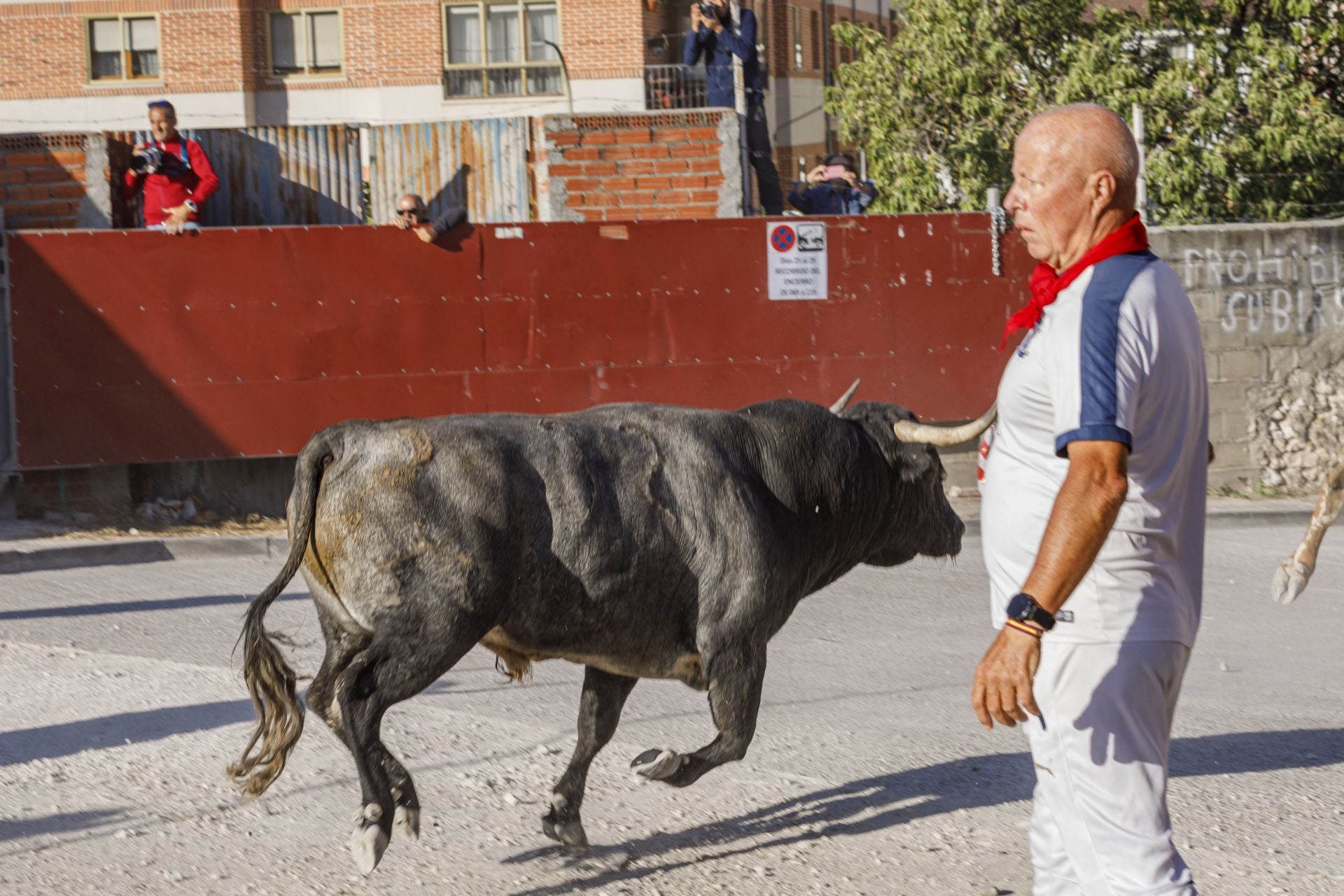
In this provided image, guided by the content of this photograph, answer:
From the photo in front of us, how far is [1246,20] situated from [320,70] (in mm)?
22659

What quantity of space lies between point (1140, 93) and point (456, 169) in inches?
294

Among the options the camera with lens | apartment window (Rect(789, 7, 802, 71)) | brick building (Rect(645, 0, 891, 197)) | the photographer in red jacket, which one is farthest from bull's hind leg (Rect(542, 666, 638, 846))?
apartment window (Rect(789, 7, 802, 71))

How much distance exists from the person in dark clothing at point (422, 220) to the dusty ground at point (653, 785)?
463 cm

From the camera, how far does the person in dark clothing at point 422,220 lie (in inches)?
480

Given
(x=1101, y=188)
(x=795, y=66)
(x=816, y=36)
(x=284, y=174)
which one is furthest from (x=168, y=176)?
(x=816, y=36)

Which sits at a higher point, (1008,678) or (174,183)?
(174,183)

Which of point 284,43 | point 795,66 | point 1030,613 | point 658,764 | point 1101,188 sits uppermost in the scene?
point 284,43

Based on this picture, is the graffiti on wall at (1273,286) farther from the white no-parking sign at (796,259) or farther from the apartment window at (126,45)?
the apartment window at (126,45)

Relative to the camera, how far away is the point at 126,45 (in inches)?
1406

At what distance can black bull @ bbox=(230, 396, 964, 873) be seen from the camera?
4.27 m

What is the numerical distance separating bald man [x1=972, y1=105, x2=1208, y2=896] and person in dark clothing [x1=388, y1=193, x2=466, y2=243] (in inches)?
370

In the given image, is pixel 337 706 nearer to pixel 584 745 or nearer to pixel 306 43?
pixel 584 745

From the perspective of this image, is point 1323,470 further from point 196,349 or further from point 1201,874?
point 1201,874

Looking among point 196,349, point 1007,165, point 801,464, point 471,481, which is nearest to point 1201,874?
point 801,464
